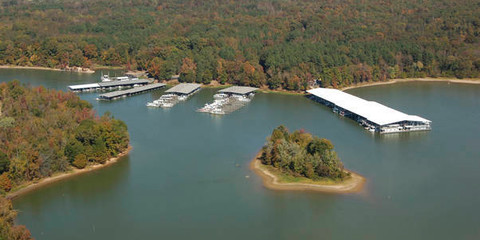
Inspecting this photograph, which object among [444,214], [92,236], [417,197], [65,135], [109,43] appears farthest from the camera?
[109,43]

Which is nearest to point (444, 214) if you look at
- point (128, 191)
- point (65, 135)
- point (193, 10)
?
point (128, 191)

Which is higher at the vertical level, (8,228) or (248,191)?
(8,228)

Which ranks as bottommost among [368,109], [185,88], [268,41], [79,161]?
[79,161]

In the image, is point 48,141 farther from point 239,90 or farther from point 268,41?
point 268,41

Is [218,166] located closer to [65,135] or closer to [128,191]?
[128,191]

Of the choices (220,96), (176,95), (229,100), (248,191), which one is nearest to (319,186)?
(248,191)

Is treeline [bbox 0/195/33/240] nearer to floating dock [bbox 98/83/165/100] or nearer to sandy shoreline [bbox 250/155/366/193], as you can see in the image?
sandy shoreline [bbox 250/155/366/193]

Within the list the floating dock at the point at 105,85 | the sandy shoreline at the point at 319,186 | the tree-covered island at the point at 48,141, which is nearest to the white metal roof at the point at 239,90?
the floating dock at the point at 105,85
